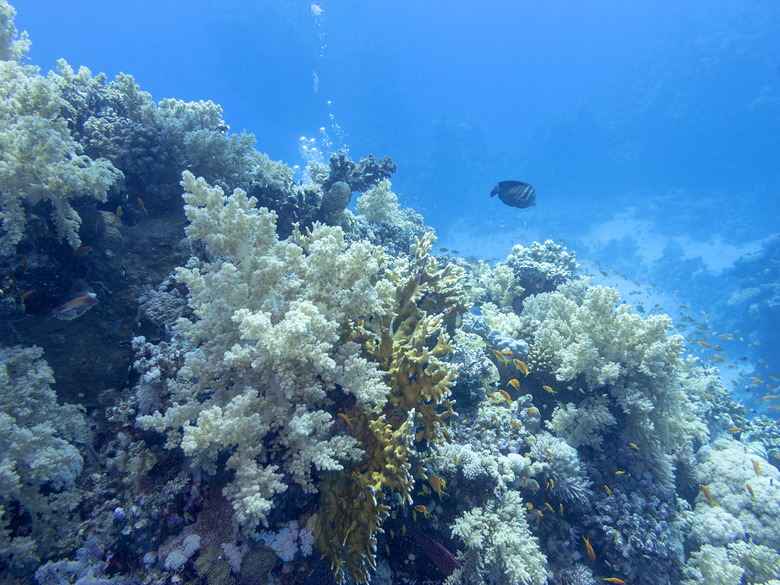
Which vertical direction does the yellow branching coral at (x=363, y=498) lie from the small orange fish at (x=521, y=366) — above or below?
below

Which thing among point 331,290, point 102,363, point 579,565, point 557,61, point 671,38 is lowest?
point 102,363

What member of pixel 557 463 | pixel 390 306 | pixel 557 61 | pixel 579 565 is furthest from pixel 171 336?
pixel 557 61

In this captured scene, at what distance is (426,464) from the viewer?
390 centimetres

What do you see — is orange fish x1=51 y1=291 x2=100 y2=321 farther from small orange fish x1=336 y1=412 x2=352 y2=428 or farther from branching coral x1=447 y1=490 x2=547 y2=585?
branching coral x1=447 y1=490 x2=547 y2=585

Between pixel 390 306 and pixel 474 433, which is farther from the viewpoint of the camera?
pixel 474 433

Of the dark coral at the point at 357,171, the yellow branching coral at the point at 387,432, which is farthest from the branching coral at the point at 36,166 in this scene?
the dark coral at the point at 357,171

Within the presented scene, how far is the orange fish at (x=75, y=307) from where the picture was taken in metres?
4.08

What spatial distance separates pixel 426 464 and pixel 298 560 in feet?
5.50

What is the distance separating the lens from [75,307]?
167 inches

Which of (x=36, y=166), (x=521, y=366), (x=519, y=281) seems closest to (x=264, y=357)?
(x=521, y=366)

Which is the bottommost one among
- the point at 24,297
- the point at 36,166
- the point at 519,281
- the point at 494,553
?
the point at 494,553

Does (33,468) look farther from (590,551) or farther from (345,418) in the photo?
(590,551)

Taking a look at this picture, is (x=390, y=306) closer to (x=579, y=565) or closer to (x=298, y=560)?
(x=298, y=560)

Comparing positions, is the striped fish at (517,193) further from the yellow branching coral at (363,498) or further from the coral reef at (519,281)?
the yellow branching coral at (363,498)
